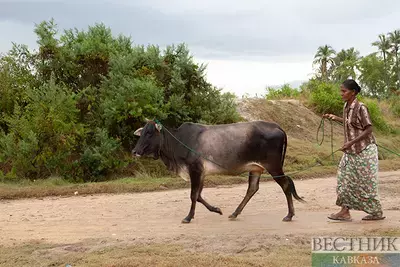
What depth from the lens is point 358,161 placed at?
852 cm

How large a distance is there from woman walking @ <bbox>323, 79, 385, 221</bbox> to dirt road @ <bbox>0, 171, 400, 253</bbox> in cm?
28

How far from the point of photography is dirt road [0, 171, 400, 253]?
7590 mm

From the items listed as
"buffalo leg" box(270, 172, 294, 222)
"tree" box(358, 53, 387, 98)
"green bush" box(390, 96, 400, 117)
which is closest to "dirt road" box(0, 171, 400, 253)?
"buffalo leg" box(270, 172, 294, 222)

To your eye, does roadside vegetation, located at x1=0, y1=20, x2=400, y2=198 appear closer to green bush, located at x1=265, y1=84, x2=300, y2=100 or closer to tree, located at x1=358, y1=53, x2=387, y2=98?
green bush, located at x1=265, y1=84, x2=300, y2=100

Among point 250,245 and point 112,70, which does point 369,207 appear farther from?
point 112,70

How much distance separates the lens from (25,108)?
1538cm

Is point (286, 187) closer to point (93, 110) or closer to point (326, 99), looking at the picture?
point (93, 110)

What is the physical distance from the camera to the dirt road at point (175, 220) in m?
7.59

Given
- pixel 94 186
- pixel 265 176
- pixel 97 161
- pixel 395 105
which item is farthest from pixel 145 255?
pixel 395 105

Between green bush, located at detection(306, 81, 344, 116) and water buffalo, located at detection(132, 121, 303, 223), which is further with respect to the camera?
green bush, located at detection(306, 81, 344, 116)

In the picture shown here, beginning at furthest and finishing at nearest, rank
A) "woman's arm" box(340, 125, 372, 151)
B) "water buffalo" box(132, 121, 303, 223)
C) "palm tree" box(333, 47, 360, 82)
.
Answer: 1. "palm tree" box(333, 47, 360, 82)
2. "water buffalo" box(132, 121, 303, 223)
3. "woman's arm" box(340, 125, 372, 151)

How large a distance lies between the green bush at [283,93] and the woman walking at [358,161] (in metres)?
21.1

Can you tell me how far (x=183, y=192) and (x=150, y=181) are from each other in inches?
59.8

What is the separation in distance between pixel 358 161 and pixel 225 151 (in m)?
2.18
